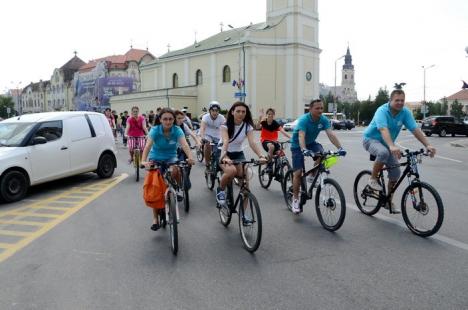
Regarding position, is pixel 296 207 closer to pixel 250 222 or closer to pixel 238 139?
pixel 238 139

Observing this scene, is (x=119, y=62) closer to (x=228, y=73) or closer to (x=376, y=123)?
(x=228, y=73)

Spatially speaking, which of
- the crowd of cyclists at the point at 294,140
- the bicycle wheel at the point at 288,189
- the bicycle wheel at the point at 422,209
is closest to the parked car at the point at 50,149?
the crowd of cyclists at the point at 294,140

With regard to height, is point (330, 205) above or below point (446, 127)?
below

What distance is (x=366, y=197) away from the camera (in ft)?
22.7

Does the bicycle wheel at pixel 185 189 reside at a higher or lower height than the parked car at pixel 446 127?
lower

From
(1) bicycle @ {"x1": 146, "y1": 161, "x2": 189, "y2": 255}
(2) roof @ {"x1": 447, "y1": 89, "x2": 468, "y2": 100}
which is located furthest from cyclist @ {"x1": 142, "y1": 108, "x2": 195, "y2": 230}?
(2) roof @ {"x1": 447, "y1": 89, "x2": 468, "y2": 100}

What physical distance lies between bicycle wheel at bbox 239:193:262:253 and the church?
49561 mm

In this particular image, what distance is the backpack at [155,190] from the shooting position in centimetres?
551

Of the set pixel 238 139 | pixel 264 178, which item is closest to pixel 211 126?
pixel 264 178

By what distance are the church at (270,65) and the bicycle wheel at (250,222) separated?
163 feet

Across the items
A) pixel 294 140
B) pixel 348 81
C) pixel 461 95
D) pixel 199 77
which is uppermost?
pixel 348 81

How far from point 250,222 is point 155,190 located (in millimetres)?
1259

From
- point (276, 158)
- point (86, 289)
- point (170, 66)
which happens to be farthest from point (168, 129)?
point (170, 66)

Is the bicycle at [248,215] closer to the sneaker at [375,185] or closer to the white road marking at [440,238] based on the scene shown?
the sneaker at [375,185]
